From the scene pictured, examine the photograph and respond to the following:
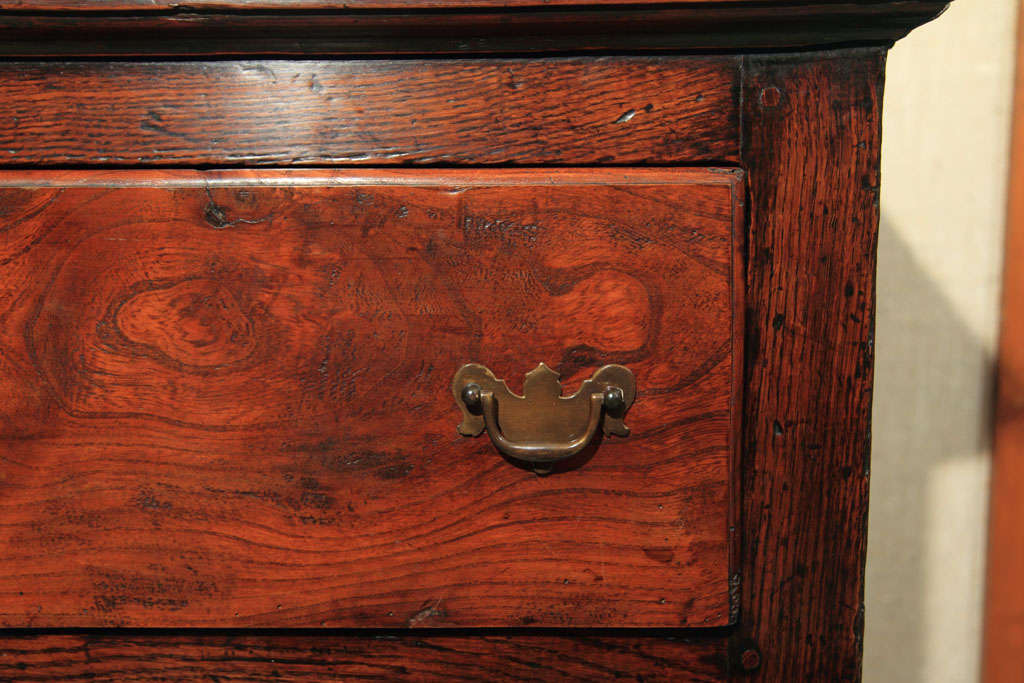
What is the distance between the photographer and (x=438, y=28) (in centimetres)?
41

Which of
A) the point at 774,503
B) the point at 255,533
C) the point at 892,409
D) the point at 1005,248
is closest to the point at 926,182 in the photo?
the point at 1005,248

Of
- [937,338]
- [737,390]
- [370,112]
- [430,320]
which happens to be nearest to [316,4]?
[370,112]

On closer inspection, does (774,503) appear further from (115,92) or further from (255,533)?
(115,92)

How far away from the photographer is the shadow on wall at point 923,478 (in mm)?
900

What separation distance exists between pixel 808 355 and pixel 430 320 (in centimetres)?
23

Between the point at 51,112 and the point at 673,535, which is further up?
the point at 51,112

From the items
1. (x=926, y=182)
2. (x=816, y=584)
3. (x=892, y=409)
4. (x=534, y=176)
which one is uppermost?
(x=926, y=182)

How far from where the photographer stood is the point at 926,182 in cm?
87

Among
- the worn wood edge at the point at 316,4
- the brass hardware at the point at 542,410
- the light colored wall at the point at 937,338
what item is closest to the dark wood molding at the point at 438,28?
the worn wood edge at the point at 316,4

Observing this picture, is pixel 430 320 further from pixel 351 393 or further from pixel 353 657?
pixel 353 657

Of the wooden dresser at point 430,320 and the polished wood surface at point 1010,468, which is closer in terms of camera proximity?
the wooden dresser at point 430,320

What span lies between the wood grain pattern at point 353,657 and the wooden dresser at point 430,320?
0.06 feet

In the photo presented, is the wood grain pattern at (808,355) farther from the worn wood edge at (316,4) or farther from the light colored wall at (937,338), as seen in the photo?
the light colored wall at (937,338)

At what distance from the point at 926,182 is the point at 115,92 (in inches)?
33.8
